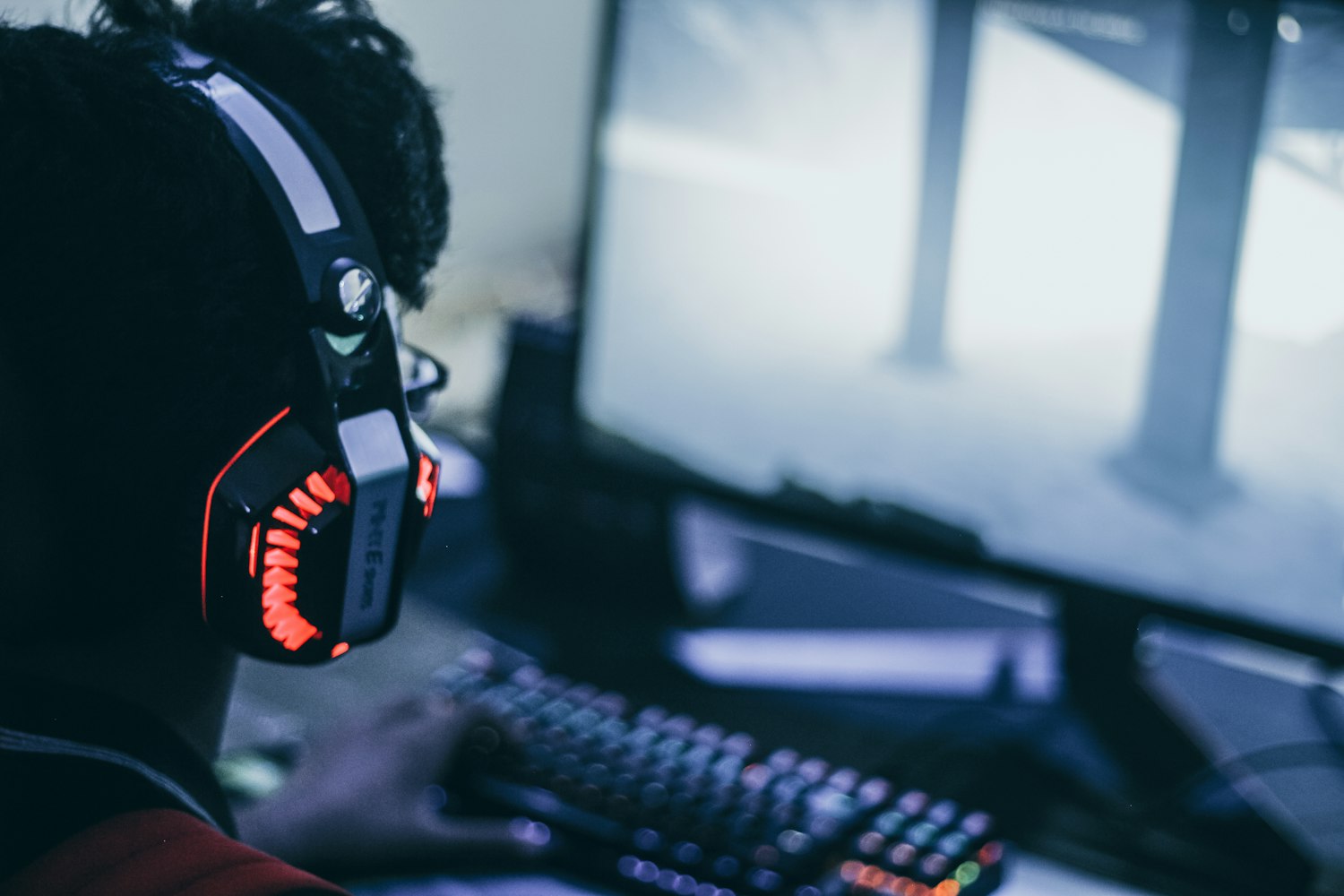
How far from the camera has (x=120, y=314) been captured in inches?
16.8

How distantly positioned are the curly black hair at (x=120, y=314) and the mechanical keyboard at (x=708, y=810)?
12.6 inches

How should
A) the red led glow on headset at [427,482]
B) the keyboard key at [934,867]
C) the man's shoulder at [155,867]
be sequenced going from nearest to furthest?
the man's shoulder at [155,867] < the red led glow on headset at [427,482] < the keyboard key at [934,867]

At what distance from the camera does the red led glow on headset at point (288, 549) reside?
1.50 ft

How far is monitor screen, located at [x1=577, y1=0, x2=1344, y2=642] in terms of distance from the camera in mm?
745

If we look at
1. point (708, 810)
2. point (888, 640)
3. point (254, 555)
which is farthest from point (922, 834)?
point (254, 555)

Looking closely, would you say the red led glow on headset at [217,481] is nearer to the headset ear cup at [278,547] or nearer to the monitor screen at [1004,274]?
the headset ear cup at [278,547]

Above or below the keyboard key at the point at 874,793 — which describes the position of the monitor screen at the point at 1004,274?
above

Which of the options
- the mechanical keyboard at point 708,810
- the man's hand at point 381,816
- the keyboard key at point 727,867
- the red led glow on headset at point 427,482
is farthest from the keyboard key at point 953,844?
the red led glow on headset at point 427,482

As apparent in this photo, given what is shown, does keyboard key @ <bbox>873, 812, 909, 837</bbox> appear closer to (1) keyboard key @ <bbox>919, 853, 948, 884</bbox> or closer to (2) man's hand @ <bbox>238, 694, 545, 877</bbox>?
(1) keyboard key @ <bbox>919, 853, 948, 884</bbox>

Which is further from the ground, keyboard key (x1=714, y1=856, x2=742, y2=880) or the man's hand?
keyboard key (x1=714, y1=856, x2=742, y2=880)

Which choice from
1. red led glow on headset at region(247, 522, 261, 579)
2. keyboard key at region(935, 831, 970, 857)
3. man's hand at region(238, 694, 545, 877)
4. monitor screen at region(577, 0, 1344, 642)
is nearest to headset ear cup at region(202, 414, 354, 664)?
red led glow on headset at region(247, 522, 261, 579)

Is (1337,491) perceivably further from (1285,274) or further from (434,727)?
(434,727)

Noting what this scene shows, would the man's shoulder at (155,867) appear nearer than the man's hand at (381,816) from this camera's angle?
Yes

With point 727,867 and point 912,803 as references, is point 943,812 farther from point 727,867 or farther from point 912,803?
point 727,867
